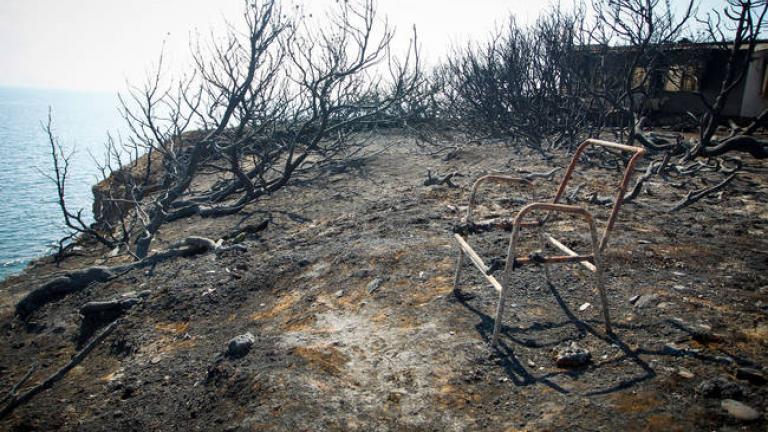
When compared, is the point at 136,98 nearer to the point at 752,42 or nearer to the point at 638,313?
A: the point at 638,313

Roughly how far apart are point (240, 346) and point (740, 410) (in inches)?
98.8

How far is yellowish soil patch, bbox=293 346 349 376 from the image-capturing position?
2427mm

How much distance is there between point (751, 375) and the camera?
76.1 inches

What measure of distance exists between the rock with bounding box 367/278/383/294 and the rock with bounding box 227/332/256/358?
0.94 m

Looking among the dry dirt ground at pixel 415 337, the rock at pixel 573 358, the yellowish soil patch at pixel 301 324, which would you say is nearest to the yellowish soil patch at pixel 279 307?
the dry dirt ground at pixel 415 337

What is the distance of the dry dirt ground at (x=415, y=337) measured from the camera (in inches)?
80.0

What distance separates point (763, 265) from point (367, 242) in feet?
10.4

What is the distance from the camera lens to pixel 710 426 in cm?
170

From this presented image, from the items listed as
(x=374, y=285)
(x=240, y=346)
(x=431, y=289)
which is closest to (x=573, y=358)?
(x=431, y=289)

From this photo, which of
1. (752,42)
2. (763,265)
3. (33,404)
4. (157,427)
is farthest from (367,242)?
(752,42)

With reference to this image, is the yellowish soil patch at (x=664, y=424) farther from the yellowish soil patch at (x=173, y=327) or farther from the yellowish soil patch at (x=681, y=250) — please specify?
the yellowish soil patch at (x=173, y=327)

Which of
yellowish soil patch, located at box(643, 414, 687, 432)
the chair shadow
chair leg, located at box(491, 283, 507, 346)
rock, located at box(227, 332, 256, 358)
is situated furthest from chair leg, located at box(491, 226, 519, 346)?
rock, located at box(227, 332, 256, 358)

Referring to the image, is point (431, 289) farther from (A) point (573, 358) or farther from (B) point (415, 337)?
(A) point (573, 358)

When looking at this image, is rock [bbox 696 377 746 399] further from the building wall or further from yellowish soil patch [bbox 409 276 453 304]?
the building wall
